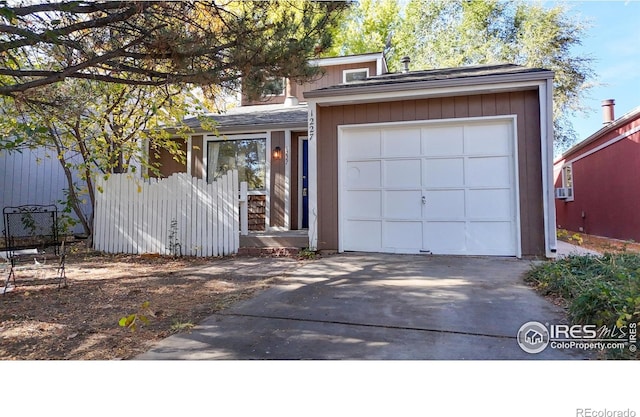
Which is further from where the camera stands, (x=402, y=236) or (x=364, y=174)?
(x=364, y=174)

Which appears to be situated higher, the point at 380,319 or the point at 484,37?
the point at 484,37

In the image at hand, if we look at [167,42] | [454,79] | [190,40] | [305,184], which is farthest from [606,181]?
[167,42]

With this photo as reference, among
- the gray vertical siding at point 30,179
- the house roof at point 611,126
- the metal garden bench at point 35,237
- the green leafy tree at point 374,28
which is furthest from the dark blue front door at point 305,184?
the green leafy tree at point 374,28

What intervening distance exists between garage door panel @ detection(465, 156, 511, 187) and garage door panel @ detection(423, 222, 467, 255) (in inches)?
29.2

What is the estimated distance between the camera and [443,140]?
582 centimetres

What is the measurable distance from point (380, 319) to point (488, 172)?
3783 mm

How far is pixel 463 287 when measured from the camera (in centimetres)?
384

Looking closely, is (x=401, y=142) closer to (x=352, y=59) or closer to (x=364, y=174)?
(x=364, y=174)

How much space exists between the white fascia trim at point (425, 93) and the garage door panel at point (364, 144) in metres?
0.55

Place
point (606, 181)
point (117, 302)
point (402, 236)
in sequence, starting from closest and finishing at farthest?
point (117, 302), point (402, 236), point (606, 181)

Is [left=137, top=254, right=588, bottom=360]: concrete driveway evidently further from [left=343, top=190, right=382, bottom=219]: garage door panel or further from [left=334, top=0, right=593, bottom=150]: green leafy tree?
[left=334, top=0, right=593, bottom=150]: green leafy tree

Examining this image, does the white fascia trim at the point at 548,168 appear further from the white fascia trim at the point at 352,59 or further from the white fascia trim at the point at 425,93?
the white fascia trim at the point at 352,59

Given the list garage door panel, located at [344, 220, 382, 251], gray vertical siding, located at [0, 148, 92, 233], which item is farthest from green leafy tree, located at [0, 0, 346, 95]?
gray vertical siding, located at [0, 148, 92, 233]
